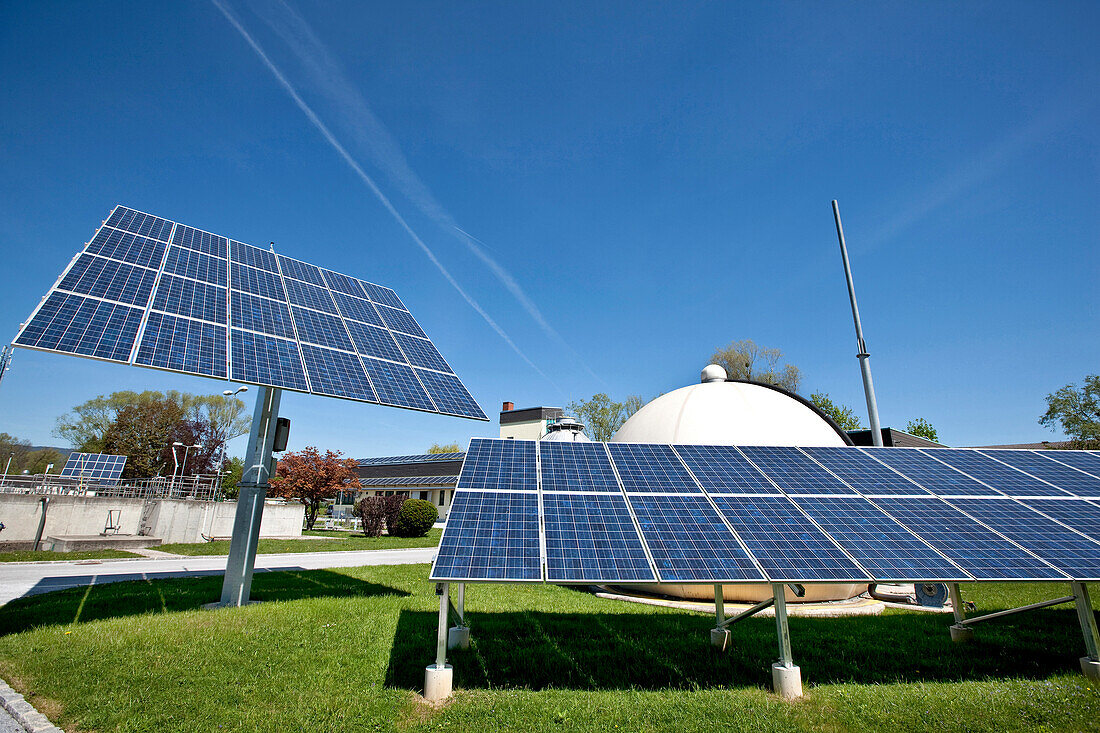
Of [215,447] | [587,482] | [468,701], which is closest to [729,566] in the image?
[587,482]

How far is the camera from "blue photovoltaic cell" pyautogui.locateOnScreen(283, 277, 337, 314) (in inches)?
556

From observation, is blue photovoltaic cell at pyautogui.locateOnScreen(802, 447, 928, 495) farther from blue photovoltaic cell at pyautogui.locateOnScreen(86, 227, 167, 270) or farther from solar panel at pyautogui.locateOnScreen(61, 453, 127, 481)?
solar panel at pyautogui.locateOnScreen(61, 453, 127, 481)

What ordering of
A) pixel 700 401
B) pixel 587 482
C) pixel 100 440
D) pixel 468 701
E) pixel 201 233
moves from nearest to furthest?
pixel 468 701 < pixel 587 482 < pixel 201 233 < pixel 700 401 < pixel 100 440

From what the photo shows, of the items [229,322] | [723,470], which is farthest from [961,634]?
[229,322]

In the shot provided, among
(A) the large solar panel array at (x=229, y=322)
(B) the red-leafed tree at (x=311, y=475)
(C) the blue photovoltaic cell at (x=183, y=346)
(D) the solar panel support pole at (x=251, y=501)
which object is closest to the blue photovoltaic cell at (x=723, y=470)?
(A) the large solar panel array at (x=229, y=322)

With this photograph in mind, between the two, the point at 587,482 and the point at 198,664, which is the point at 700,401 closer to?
the point at 587,482

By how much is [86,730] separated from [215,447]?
6594 centimetres

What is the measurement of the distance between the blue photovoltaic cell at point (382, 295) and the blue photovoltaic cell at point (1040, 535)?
→ 16.0 metres

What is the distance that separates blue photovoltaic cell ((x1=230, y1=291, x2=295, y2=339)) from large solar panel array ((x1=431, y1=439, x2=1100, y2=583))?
19.3 feet

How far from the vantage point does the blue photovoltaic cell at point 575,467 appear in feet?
28.5

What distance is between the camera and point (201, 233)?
47.7ft

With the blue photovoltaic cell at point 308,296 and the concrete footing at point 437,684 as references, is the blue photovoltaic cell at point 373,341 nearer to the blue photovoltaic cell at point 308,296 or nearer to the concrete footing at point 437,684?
the blue photovoltaic cell at point 308,296

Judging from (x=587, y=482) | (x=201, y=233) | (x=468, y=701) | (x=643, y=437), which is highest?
(x=201, y=233)

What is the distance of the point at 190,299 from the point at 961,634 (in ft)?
56.1
